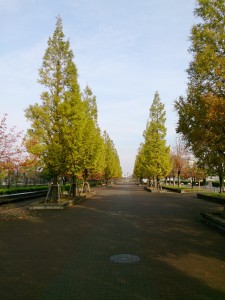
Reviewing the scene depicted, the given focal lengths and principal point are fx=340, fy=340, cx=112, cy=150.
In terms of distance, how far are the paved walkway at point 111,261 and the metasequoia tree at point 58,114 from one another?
Answer: 29.8 feet

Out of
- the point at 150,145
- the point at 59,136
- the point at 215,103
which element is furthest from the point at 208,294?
the point at 150,145

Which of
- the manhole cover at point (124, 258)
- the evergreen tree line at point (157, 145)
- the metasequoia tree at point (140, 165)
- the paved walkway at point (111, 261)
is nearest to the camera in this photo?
the paved walkway at point (111, 261)

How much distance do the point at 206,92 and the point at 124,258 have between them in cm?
920

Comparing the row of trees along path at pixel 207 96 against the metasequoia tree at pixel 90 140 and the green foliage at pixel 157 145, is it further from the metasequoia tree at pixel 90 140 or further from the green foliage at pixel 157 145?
the green foliage at pixel 157 145

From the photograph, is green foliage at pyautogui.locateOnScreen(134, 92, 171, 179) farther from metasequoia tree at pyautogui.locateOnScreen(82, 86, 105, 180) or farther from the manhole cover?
the manhole cover

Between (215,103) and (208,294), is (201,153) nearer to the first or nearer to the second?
(215,103)

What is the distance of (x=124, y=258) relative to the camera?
842 cm

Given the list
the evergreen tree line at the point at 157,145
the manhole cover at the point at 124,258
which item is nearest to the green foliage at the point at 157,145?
the evergreen tree line at the point at 157,145

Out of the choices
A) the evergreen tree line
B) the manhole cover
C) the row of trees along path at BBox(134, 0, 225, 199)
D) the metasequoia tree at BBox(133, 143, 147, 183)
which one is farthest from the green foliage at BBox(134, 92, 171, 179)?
the manhole cover

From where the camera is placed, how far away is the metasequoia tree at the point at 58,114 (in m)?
22.6

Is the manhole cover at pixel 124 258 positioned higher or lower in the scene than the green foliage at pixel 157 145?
lower

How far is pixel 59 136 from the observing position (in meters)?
23.2

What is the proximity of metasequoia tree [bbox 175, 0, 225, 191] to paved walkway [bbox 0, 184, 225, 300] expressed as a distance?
340cm

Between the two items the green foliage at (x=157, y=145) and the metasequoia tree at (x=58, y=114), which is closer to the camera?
the metasequoia tree at (x=58, y=114)
